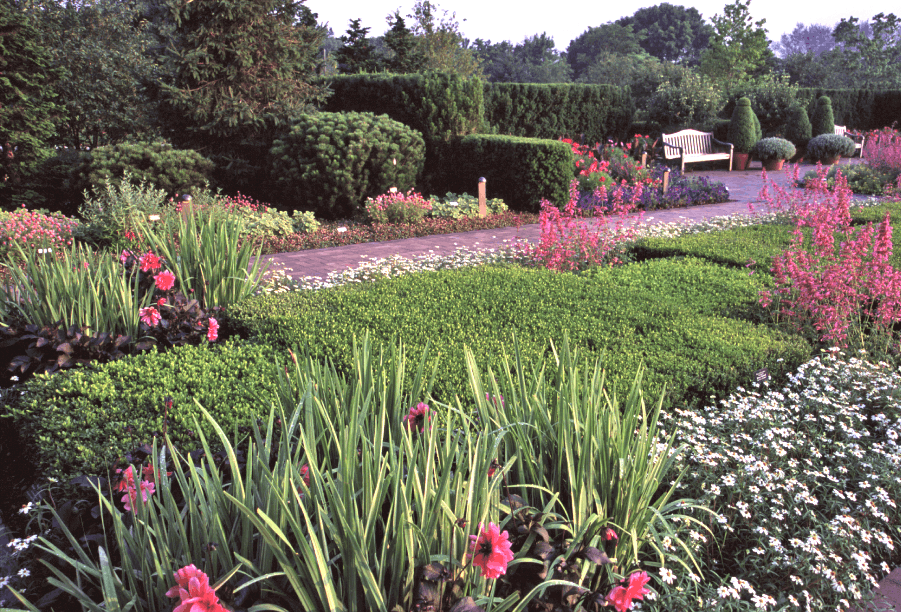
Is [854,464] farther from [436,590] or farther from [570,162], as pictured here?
[570,162]

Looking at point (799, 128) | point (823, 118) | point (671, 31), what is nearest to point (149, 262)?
point (799, 128)

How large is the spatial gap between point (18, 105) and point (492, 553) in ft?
39.1

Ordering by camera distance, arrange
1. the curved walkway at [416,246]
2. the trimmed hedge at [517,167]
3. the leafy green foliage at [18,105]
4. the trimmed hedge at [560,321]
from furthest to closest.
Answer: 1. the trimmed hedge at [517,167]
2. the leafy green foliage at [18,105]
3. the curved walkway at [416,246]
4. the trimmed hedge at [560,321]

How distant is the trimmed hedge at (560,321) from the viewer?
3.55m

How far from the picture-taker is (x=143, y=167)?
9312mm

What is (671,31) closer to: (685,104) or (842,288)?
(685,104)

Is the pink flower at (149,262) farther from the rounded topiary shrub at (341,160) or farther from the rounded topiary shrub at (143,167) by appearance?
the rounded topiary shrub at (341,160)

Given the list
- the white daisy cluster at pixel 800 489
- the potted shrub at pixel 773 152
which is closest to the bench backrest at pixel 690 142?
the potted shrub at pixel 773 152

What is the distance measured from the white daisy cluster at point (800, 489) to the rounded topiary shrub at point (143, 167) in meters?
7.86

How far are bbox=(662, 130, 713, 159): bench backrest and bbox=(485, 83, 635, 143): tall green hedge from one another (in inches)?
85.3

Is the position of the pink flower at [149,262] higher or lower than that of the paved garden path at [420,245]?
higher

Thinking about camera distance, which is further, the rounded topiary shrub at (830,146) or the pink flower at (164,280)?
the rounded topiary shrub at (830,146)

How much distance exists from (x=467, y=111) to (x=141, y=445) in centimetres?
1032

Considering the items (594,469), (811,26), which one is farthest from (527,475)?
(811,26)
